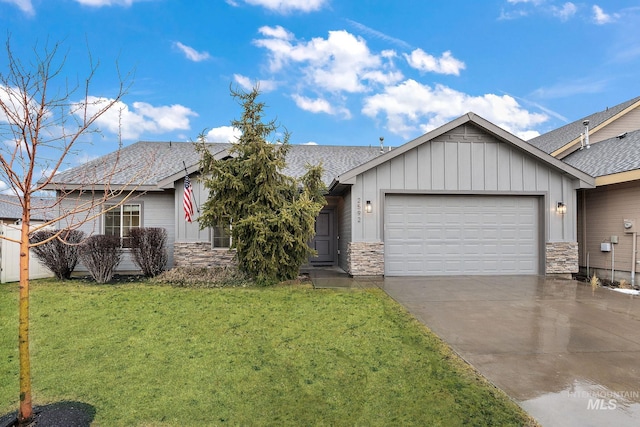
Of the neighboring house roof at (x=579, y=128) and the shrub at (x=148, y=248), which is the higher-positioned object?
the neighboring house roof at (x=579, y=128)

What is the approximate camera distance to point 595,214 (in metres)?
10.5

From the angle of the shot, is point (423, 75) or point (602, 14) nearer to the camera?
point (602, 14)

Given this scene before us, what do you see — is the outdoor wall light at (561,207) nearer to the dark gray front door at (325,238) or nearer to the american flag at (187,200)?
the dark gray front door at (325,238)

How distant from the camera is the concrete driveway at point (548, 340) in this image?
3023mm

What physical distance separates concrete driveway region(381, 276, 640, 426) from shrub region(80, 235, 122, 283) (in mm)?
6959

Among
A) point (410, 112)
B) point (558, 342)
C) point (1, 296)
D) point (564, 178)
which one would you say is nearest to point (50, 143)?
point (558, 342)

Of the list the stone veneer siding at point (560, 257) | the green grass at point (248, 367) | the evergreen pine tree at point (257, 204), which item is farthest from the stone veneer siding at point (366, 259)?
the stone veneer siding at point (560, 257)

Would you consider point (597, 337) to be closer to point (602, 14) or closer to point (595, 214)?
point (595, 214)

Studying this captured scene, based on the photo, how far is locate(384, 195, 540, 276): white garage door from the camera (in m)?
10.1

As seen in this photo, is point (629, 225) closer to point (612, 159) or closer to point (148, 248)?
point (612, 159)

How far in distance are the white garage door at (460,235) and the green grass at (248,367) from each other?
3.89 m

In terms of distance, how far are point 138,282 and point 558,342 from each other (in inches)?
346

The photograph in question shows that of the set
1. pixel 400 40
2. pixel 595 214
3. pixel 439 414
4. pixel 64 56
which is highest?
pixel 400 40

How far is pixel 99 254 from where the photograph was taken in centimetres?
908
